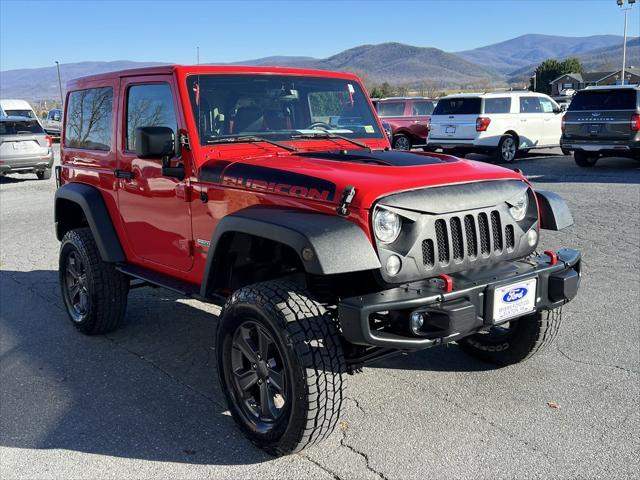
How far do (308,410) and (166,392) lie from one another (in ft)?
4.57

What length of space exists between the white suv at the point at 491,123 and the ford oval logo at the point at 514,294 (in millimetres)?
13743

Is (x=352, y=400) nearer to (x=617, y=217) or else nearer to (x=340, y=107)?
(x=340, y=107)

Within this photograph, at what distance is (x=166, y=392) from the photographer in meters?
4.06

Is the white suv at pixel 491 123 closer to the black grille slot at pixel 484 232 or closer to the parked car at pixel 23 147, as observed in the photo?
the parked car at pixel 23 147

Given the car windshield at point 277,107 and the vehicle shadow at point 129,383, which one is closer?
the vehicle shadow at point 129,383

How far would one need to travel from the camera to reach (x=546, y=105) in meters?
18.0

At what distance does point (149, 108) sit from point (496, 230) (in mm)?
2482

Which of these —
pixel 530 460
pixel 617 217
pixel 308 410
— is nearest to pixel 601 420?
pixel 530 460

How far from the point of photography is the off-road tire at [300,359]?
301 centimetres

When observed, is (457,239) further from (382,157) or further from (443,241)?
(382,157)

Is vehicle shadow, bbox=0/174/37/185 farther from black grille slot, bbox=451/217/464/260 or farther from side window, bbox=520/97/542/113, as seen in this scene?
black grille slot, bbox=451/217/464/260

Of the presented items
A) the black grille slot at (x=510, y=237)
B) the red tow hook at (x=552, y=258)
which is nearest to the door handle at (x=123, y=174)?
the black grille slot at (x=510, y=237)

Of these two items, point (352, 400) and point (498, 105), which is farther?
point (498, 105)

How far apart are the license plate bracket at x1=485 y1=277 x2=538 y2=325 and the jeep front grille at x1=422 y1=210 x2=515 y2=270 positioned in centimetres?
24
